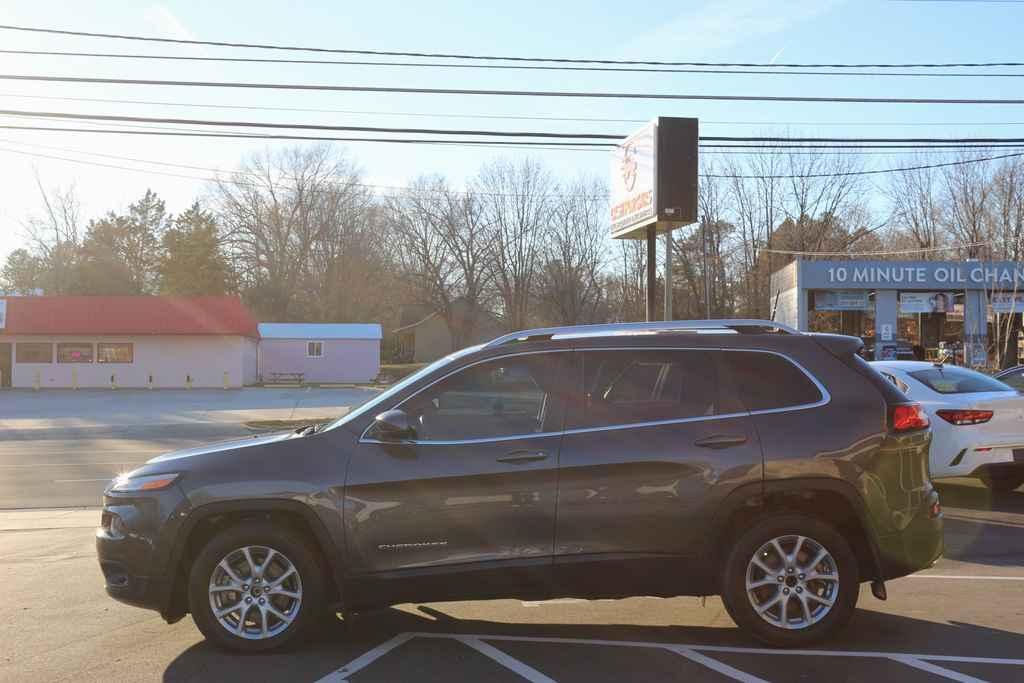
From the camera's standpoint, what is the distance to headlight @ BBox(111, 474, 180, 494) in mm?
5293

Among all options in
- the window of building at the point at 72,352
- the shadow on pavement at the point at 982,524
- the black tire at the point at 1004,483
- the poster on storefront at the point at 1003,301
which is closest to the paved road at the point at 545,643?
the shadow on pavement at the point at 982,524

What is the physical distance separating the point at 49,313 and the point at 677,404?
50.0m

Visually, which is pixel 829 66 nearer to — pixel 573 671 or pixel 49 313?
pixel 573 671

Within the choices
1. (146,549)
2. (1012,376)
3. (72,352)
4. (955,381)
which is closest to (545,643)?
(146,549)

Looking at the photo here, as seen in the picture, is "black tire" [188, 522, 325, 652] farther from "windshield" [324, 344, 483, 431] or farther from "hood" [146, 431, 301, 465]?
"windshield" [324, 344, 483, 431]

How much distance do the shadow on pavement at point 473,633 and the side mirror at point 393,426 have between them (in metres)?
1.30

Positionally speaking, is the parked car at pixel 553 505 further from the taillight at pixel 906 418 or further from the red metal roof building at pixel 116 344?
the red metal roof building at pixel 116 344

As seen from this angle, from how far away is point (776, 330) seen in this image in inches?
227

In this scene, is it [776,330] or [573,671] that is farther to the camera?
[776,330]

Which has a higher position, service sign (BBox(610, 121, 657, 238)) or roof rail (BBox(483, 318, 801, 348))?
service sign (BBox(610, 121, 657, 238))

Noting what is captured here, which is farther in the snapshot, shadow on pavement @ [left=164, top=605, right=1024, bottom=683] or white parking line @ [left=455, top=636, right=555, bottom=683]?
shadow on pavement @ [left=164, top=605, right=1024, bottom=683]

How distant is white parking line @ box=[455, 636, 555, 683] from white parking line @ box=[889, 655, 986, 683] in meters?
2.03

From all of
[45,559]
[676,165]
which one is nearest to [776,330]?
[45,559]

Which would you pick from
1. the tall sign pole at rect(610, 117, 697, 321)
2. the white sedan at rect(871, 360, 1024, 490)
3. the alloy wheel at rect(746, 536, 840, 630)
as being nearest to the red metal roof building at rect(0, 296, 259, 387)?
the tall sign pole at rect(610, 117, 697, 321)
